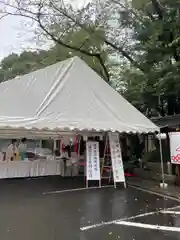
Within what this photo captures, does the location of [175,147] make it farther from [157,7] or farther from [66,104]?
[157,7]

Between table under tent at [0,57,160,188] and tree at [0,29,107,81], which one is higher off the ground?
tree at [0,29,107,81]

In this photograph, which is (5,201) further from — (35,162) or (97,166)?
(35,162)

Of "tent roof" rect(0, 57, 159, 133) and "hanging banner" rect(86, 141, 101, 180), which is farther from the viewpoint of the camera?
"hanging banner" rect(86, 141, 101, 180)

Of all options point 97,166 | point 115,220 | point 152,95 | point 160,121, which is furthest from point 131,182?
point 115,220

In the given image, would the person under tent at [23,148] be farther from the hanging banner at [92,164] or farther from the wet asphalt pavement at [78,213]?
the hanging banner at [92,164]

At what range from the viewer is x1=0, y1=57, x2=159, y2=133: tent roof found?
9383 millimetres

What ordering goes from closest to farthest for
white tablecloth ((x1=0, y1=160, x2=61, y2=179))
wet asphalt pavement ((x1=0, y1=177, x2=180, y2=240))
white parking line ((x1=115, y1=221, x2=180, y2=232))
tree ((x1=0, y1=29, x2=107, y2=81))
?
1. wet asphalt pavement ((x1=0, y1=177, x2=180, y2=240))
2. white parking line ((x1=115, y1=221, x2=180, y2=232))
3. white tablecloth ((x1=0, y1=160, x2=61, y2=179))
4. tree ((x1=0, y1=29, x2=107, y2=81))

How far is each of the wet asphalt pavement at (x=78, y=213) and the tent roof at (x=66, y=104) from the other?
6.59 ft

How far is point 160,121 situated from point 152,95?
1.27 metres

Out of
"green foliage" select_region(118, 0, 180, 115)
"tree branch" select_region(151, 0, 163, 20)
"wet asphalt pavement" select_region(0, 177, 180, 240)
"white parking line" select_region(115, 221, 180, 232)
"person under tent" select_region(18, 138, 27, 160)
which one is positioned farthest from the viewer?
"tree branch" select_region(151, 0, 163, 20)

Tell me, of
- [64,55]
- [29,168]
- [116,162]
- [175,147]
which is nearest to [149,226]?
[116,162]

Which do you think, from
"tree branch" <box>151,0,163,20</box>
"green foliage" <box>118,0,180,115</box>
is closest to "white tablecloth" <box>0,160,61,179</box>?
"green foliage" <box>118,0,180,115</box>

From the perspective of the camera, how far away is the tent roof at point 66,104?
9383 mm

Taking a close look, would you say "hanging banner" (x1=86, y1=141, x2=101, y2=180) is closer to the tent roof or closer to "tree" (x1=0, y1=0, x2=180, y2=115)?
the tent roof
